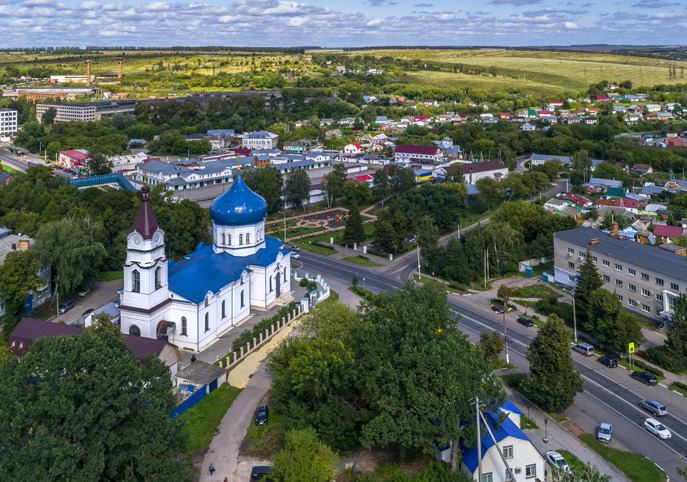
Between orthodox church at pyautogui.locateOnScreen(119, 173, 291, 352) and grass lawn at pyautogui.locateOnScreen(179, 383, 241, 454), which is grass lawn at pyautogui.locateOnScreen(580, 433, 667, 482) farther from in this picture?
orthodox church at pyautogui.locateOnScreen(119, 173, 291, 352)

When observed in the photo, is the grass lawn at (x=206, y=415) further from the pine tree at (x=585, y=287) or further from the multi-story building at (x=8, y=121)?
the multi-story building at (x=8, y=121)

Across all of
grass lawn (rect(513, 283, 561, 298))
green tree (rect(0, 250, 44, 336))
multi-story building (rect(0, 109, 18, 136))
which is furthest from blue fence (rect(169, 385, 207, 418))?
multi-story building (rect(0, 109, 18, 136))

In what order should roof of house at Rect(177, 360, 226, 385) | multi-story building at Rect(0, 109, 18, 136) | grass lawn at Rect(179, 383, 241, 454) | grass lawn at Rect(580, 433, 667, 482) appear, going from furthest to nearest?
multi-story building at Rect(0, 109, 18, 136)
roof of house at Rect(177, 360, 226, 385)
grass lawn at Rect(179, 383, 241, 454)
grass lawn at Rect(580, 433, 667, 482)

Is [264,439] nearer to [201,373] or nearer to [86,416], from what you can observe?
[201,373]

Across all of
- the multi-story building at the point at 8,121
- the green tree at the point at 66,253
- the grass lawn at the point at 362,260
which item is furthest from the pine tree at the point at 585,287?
the multi-story building at the point at 8,121

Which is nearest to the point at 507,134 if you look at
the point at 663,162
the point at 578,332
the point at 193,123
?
the point at 663,162

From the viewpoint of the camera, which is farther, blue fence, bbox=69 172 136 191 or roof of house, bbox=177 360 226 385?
blue fence, bbox=69 172 136 191

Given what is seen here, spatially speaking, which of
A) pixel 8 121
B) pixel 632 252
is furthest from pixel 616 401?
pixel 8 121
